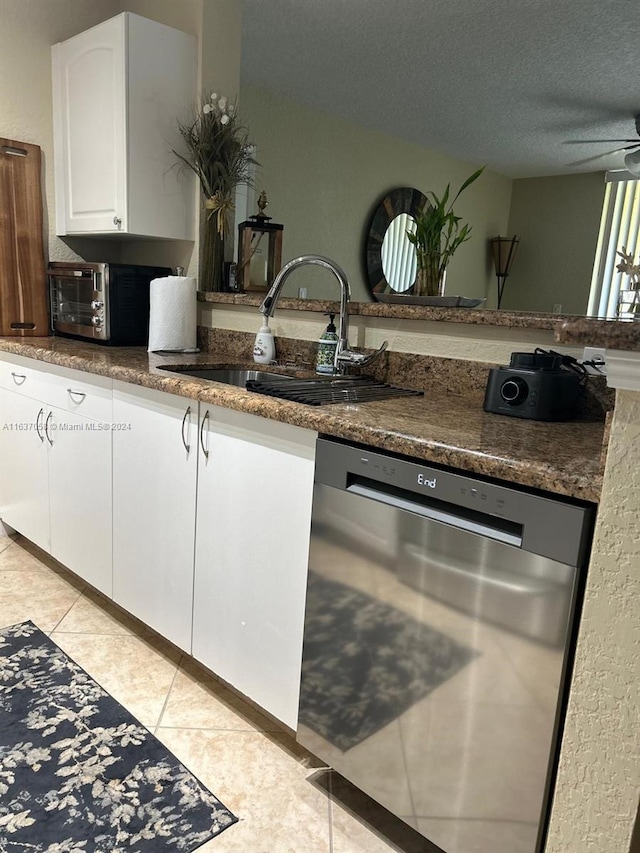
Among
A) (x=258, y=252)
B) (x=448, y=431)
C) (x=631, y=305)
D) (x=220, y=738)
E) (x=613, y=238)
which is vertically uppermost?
(x=613, y=238)

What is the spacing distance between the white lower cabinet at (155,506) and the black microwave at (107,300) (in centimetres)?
68

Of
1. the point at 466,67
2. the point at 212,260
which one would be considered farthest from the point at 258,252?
the point at 466,67

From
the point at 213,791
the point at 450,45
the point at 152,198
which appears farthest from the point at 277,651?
the point at 450,45

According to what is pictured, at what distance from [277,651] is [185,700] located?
1.56ft

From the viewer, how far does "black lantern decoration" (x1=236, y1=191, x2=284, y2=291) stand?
2541mm

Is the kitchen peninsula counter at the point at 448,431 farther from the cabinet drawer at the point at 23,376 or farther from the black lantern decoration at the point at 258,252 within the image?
the black lantern decoration at the point at 258,252

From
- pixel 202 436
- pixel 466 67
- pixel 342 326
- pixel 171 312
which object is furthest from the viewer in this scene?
pixel 466 67

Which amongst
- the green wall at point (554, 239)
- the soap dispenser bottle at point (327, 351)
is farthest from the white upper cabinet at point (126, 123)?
the green wall at point (554, 239)

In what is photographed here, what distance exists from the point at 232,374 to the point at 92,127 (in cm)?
120

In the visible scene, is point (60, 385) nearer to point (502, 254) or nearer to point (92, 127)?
point (92, 127)

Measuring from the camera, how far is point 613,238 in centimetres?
448

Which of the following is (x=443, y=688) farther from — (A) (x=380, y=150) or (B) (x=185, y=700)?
(A) (x=380, y=150)

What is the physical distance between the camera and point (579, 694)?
3.14 feet

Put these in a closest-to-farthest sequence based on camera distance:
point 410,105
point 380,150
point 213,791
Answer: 1. point 213,791
2. point 410,105
3. point 380,150
